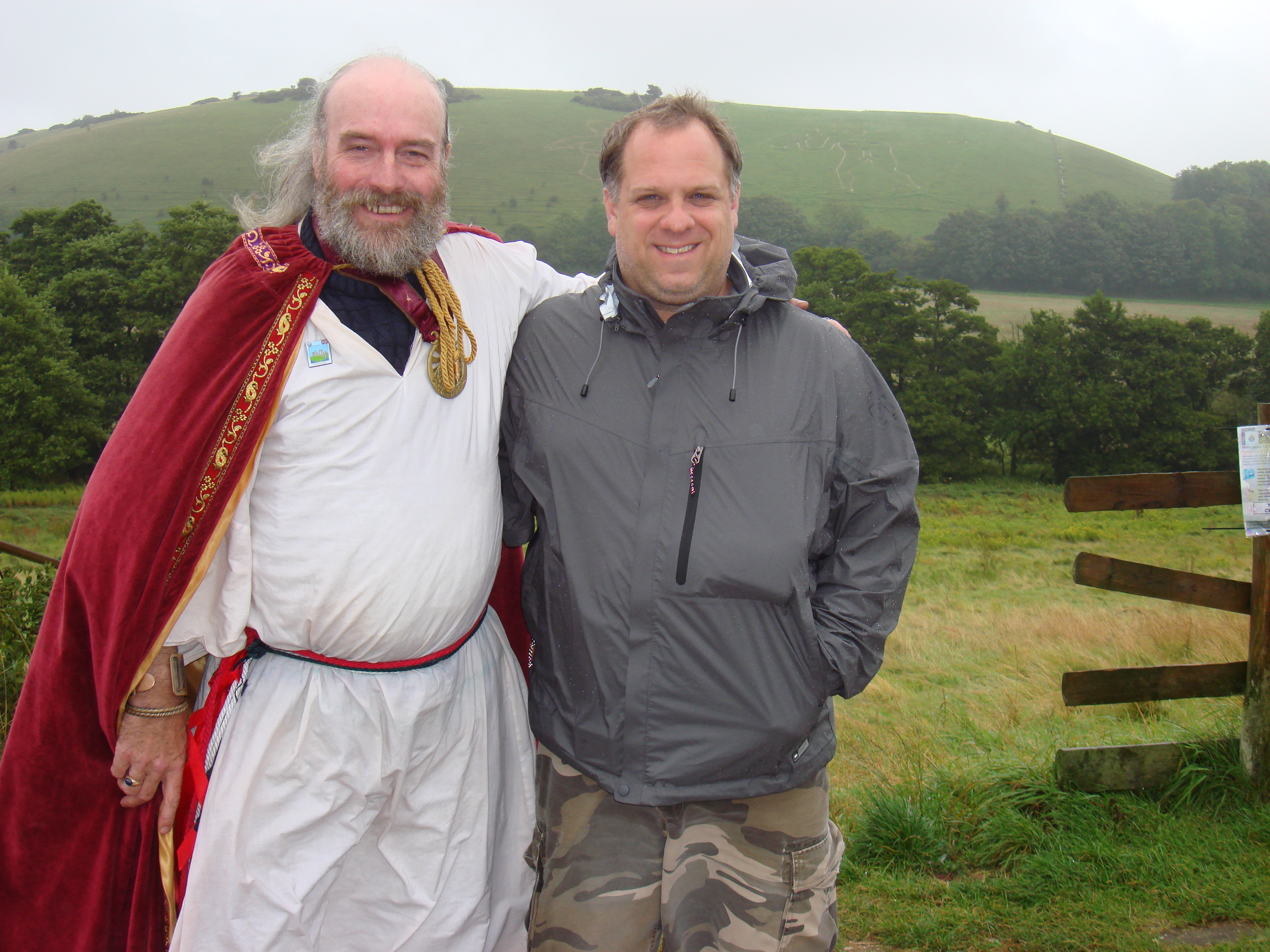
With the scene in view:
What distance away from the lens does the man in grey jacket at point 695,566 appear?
198 centimetres

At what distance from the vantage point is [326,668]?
207 centimetres

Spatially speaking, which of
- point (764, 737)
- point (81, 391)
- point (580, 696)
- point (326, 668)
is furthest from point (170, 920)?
point (81, 391)

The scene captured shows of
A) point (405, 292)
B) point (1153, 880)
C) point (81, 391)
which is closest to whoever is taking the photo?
point (405, 292)

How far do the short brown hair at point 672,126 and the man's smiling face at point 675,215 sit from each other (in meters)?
0.01

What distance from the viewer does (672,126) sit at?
2.13 m

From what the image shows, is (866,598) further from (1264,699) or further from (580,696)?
(1264,699)

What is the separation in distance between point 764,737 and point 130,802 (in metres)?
1.50

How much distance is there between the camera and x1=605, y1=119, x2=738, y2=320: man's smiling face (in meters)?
2.10

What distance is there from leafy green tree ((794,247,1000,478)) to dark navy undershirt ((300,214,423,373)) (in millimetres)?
39386

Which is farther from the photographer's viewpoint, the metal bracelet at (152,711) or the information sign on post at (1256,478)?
Answer: the information sign on post at (1256,478)

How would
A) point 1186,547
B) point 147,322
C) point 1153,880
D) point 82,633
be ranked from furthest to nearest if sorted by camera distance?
point 147,322, point 1186,547, point 1153,880, point 82,633

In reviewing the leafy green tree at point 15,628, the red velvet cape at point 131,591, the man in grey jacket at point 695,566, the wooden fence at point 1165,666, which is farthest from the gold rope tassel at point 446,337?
the leafy green tree at point 15,628

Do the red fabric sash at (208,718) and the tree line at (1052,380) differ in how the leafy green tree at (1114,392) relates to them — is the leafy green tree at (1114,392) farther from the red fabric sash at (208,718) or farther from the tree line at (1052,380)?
the red fabric sash at (208,718)

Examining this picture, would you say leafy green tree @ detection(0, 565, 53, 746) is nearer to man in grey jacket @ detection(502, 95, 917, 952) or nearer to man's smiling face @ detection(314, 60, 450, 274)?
man's smiling face @ detection(314, 60, 450, 274)
